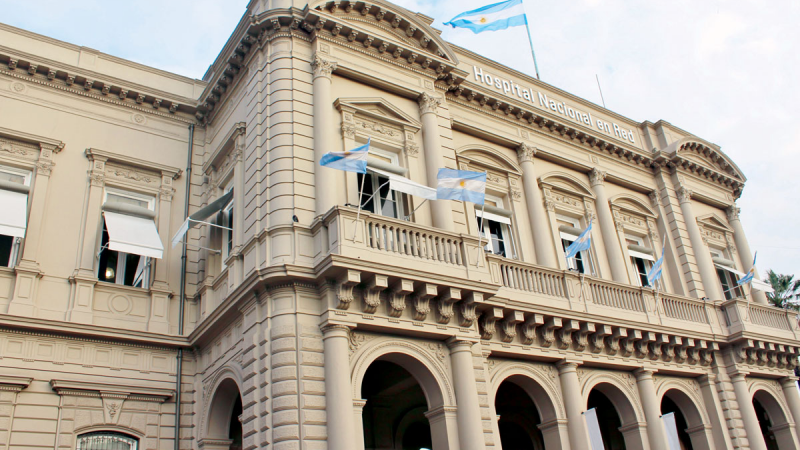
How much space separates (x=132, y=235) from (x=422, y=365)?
26.9ft

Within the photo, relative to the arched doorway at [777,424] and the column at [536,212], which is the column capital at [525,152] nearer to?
the column at [536,212]

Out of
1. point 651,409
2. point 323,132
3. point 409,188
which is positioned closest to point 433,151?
point 409,188

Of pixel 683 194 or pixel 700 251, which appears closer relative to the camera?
pixel 700 251

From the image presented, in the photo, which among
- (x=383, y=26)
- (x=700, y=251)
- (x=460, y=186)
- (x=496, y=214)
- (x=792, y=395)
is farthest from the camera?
(x=700, y=251)

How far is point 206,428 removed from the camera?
1598 cm

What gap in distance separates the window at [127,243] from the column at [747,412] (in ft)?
57.6

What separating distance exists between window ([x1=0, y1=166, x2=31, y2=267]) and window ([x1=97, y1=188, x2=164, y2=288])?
184 cm

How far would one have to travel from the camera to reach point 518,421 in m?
21.3

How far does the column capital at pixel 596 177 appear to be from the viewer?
23.2 m

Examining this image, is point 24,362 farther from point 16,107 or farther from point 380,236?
point 380,236

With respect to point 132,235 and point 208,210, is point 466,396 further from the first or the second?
point 132,235

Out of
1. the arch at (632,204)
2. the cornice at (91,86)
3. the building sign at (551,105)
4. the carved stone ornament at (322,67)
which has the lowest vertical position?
the arch at (632,204)

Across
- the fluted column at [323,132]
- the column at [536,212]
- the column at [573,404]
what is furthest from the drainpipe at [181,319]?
the column at [536,212]

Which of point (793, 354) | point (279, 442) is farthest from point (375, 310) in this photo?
point (793, 354)
